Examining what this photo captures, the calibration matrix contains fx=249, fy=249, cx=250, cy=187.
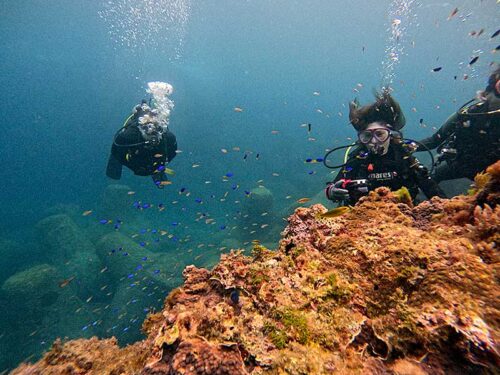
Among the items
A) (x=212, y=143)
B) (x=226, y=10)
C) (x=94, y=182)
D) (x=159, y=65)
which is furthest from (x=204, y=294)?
(x=159, y=65)

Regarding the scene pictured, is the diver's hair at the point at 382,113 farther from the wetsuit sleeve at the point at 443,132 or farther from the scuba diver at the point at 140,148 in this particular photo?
the scuba diver at the point at 140,148

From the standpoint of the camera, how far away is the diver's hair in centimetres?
513

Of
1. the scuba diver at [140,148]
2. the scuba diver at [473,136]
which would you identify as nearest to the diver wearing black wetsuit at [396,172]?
the scuba diver at [473,136]

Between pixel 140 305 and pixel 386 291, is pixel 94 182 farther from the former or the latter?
pixel 386 291

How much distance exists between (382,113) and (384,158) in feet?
3.42

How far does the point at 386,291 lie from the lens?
1.75m

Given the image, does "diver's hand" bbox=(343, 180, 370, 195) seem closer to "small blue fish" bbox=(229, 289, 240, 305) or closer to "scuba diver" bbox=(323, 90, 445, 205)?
"scuba diver" bbox=(323, 90, 445, 205)

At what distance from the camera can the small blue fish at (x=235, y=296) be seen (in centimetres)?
180

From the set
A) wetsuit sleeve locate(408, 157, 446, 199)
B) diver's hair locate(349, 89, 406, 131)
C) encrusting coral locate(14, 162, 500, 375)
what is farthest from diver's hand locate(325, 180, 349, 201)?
diver's hair locate(349, 89, 406, 131)

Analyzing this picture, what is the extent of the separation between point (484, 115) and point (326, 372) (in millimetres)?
7372

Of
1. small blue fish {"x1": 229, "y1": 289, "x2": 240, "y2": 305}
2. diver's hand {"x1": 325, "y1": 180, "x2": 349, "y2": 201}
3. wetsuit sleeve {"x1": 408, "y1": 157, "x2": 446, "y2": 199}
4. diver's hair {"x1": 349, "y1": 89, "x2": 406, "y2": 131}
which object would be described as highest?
diver's hair {"x1": 349, "y1": 89, "x2": 406, "y2": 131}

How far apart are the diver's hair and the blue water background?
2.67 m

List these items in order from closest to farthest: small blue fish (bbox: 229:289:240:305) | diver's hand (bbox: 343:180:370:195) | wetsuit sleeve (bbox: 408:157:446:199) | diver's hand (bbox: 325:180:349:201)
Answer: small blue fish (bbox: 229:289:240:305) → diver's hand (bbox: 325:180:349:201) → diver's hand (bbox: 343:180:370:195) → wetsuit sleeve (bbox: 408:157:446:199)

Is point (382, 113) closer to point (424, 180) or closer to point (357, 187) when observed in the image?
point (424, 180)
